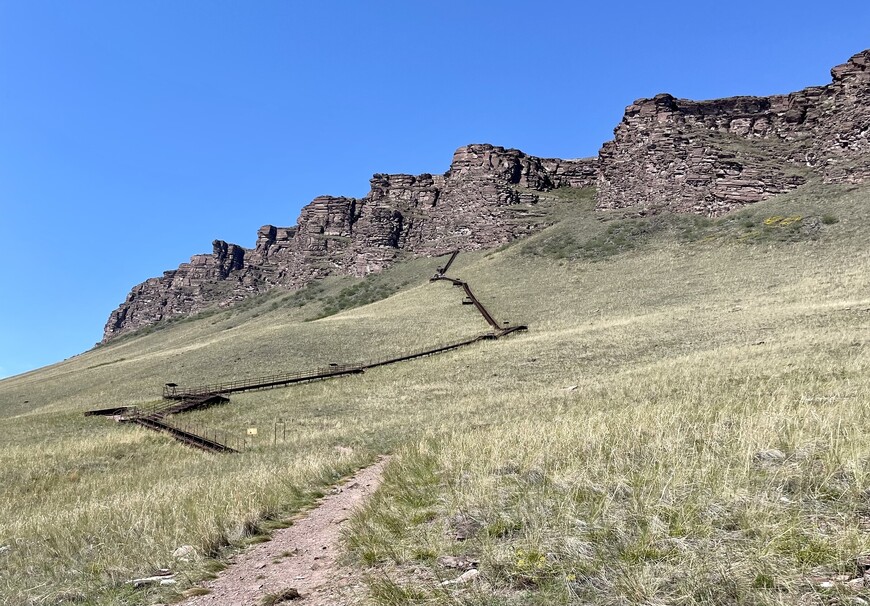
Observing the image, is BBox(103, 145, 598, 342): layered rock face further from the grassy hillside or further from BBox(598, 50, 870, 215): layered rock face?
the grassy hillside

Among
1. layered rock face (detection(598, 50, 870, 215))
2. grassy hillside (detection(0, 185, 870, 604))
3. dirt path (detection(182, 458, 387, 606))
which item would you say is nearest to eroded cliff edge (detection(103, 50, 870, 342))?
layered rock face (detection(598, 50, 870, 215))

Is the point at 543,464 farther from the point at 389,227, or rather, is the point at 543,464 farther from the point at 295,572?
the point at 389,227

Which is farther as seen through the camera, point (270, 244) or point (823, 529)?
point (270, 244)

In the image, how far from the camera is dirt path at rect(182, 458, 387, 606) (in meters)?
5.36

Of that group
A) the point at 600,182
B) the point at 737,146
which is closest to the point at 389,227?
the point at 600,182

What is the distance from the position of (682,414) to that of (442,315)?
149 ft

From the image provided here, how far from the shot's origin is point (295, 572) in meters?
6.23

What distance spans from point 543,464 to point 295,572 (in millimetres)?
3709

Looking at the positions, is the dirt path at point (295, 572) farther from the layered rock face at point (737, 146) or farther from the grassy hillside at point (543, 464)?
the layered rock face at point (737, 146)

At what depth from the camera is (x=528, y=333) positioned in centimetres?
4344

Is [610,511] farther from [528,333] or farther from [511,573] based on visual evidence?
[528,333]

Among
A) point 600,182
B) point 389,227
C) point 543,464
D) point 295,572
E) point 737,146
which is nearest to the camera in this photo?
point 295,572

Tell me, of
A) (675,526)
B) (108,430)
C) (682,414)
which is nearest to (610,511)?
(675,526)

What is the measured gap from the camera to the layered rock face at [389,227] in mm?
111812
